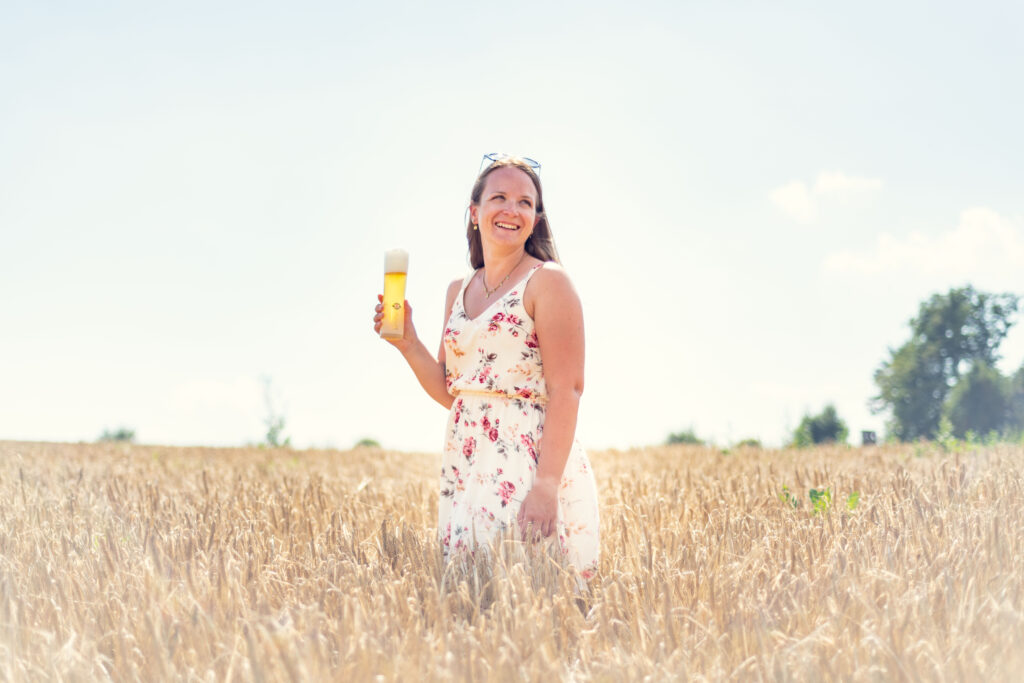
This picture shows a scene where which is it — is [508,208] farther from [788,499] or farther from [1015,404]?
[1015,404]

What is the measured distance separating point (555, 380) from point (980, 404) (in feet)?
137

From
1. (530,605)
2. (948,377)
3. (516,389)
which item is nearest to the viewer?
(530,605)

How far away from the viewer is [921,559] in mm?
2795

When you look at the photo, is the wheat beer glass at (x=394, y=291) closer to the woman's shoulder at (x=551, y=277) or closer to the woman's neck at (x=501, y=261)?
the woman's neck at (x=501, y=261)

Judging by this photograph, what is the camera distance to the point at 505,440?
310 cm

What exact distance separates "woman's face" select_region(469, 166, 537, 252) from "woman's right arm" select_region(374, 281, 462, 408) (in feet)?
1.71

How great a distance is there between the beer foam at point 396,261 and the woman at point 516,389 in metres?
0.22

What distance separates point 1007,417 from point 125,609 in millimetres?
43776

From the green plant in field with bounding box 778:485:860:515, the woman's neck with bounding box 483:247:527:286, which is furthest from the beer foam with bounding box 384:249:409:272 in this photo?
the green plant in field with bounding box 778:485:860:515

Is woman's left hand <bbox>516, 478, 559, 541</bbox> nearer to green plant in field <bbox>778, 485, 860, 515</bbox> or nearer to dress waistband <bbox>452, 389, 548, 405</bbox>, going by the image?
dress waistband <bbox>452, 389, 548, 405</bbox>

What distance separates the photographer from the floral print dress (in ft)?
10.0

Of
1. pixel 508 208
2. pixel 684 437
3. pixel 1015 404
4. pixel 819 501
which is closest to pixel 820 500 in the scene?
pixel 819 501

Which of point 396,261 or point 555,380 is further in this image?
point 396,261

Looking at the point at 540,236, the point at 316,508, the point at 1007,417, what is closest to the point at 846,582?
the point at 540,236
